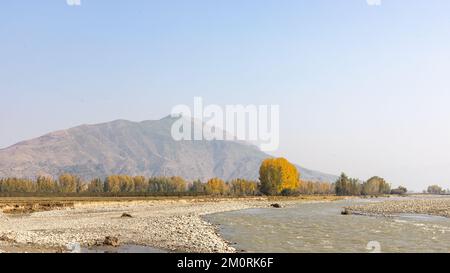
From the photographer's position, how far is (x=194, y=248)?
24.7 m

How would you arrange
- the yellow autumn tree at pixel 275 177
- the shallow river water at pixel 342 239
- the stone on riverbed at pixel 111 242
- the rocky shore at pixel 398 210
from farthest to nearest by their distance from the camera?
the yellow autumn tree at pixel 275 177 < the rocky shore at pixel 398 210 < the stone on riverbed at pixel 111 242 < the shallow river water at pixel 342 239

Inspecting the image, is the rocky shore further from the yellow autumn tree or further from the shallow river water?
the yellow autumn tree

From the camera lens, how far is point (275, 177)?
156m

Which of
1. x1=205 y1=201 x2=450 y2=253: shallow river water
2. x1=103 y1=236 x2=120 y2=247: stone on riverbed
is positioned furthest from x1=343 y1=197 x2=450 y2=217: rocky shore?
x1=103 y1=236 x2=120 y2=247: stone on riverbed

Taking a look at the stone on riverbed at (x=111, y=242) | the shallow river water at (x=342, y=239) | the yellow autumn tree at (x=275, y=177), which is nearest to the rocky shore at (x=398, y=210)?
the shallow river water at (x=342, y=239)

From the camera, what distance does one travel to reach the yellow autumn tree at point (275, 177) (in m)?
156

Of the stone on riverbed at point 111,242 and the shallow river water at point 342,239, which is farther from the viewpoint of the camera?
the stone on riverbed at point 111,242

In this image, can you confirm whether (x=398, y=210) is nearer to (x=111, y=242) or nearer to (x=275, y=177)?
(x=111, y=242)

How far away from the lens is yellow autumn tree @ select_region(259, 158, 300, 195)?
156 m

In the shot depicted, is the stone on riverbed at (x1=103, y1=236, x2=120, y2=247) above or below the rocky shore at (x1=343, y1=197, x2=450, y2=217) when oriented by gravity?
above

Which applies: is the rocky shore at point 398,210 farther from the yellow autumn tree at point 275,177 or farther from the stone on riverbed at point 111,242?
the yellow autumn tree at point 275,177
